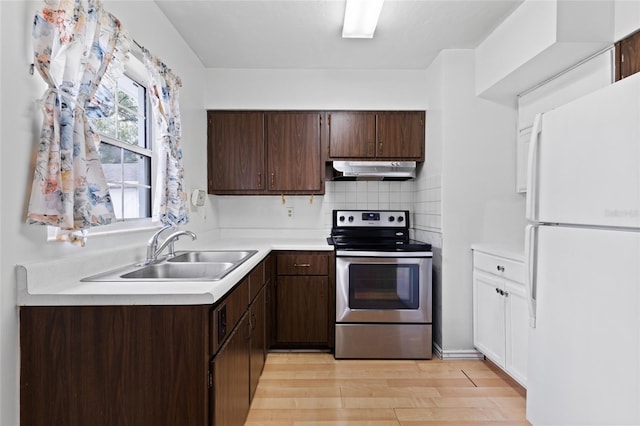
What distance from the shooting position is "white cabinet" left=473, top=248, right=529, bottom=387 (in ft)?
7.53

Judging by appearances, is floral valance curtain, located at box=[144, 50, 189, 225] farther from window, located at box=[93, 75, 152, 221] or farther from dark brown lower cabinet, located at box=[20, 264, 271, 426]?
dark brown lower cabinet, located at box=[20, 264, 271, 426]

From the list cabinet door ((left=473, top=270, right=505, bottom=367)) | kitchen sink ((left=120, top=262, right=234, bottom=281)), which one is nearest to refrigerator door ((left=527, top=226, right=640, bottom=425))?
cabinet door ((left=473, top=270, right=505, bottom=367))

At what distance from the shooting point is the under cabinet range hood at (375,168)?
3354mm

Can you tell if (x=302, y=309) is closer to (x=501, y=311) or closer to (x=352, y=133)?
(x=501, y=311)

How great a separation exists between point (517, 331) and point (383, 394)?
914 mm

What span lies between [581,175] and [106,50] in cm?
195

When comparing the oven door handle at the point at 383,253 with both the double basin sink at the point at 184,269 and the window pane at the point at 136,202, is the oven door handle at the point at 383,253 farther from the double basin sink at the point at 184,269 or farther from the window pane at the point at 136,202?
the window pane at the point at 136,202

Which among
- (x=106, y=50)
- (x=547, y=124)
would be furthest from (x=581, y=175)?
(x=106, y=50)

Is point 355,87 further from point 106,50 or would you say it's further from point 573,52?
point 106,50

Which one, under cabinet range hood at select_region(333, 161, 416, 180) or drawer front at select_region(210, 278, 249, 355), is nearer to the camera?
drawer front at select_region(210, 278, 249, 355)

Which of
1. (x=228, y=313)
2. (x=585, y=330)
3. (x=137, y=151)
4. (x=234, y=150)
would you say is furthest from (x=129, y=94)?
(x=585, y=330)

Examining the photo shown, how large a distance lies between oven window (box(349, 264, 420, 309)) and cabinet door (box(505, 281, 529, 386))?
747 mm

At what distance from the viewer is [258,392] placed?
2.44m

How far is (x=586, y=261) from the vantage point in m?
1.43
